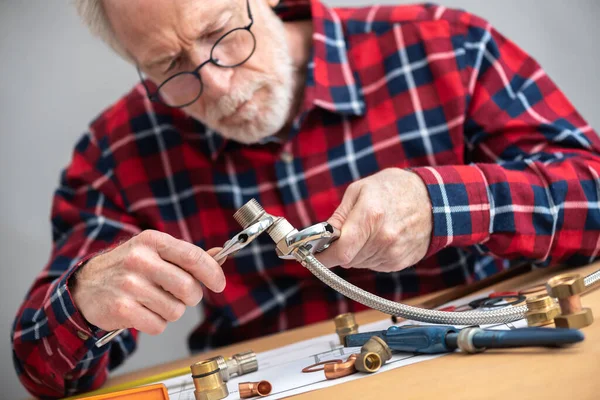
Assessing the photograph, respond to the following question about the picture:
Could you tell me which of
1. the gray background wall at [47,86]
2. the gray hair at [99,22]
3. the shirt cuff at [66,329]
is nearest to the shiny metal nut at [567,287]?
the shirt cuff at [66,329]

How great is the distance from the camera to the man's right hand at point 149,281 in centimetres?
104

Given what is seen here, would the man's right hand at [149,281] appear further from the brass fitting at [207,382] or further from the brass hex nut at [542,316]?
the brass hex nut at [542,316]

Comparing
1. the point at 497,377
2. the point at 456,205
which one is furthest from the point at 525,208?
the point at 497,377

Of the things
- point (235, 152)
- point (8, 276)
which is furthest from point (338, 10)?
point (8, 276)

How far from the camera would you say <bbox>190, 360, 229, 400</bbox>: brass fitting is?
3.21 feet

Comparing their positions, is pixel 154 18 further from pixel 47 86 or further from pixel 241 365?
pixel 47 86

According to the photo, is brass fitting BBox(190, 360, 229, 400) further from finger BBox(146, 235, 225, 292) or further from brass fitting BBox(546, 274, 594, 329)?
brass fitting BBox(546, 274, 594, 329)

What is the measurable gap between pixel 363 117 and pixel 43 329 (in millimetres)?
907

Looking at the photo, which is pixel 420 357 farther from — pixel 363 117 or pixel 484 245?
pixel 363 117

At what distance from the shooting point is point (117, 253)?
1.16m

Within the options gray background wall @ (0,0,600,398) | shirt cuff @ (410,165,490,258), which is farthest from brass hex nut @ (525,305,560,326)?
gray background wall @ (0,0,600,398)

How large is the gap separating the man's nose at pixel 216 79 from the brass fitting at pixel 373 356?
29.2 inches

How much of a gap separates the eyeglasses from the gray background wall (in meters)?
0.93

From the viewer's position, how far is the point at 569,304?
815 mm
